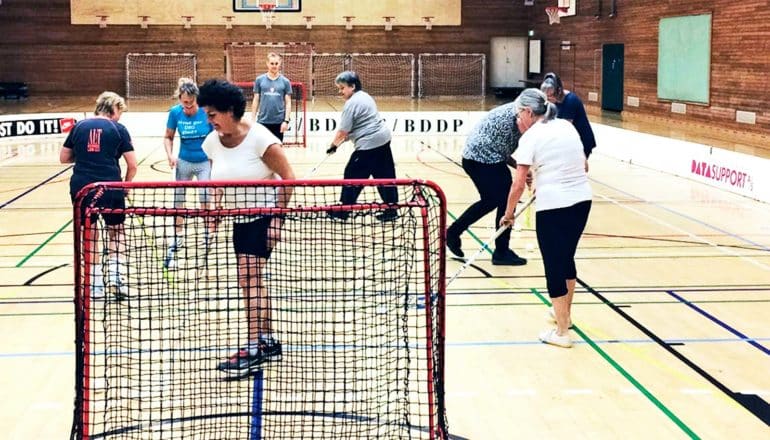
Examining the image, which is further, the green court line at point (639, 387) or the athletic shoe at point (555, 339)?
the athletic shoe at point (555, 339)

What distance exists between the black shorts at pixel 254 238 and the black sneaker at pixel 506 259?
3.81 metres

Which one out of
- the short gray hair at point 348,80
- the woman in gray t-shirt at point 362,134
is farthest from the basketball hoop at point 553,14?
the short gray hair at point 348,80

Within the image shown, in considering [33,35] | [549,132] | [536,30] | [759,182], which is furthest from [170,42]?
[549,132]

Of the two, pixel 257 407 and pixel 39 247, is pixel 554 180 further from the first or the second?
pixel 39 247

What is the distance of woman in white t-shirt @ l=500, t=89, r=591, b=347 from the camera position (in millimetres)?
5773

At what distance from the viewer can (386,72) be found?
28.8 meters

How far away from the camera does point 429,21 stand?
93.6 feet

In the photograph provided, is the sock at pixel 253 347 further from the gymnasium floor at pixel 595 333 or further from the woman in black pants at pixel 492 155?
the woman in black pants at pixel 492 155

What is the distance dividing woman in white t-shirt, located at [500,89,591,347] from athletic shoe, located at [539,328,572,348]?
340mm

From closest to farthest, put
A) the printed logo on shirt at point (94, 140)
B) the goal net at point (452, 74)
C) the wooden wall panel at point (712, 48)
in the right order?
the printed logo on shirt at point (94, 140) < the wooden wall panel at point (712, 48) < the goal net at point (452, 74)

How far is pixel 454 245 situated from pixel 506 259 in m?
0.48

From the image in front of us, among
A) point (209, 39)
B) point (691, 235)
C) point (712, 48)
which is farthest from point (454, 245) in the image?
point (209, 39)

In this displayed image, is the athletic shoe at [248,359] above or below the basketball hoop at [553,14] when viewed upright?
below

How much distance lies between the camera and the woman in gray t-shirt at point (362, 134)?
9641 millimetres
